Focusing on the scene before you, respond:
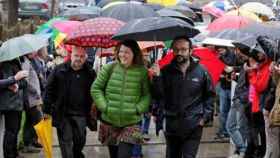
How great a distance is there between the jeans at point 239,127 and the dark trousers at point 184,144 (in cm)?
142

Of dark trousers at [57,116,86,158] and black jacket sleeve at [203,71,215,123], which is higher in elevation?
black jacket sleeve at [203,71,215,123]

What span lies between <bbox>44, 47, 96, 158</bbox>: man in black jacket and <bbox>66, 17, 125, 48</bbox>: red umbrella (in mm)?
146

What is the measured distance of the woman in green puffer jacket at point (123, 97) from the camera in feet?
20.9

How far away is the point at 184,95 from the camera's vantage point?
634 centimetres

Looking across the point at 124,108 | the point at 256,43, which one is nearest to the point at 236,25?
the point at 256,43

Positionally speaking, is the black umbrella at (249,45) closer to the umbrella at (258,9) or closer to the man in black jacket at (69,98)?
the man in black jacket at (69,98)

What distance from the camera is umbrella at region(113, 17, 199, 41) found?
20.7ft

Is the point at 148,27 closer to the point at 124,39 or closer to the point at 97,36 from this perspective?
the point at 124,39

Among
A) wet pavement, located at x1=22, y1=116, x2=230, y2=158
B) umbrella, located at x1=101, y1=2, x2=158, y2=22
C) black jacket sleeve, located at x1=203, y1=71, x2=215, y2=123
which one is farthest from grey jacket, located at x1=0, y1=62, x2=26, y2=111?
umbrella, located at x1=101, y1=2, x2=158, y2=22

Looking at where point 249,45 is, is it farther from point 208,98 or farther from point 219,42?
point 208,98

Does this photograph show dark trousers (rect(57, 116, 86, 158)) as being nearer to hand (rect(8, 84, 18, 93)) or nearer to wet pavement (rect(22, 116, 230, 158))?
hand (rect(8, 84, 18, 93))

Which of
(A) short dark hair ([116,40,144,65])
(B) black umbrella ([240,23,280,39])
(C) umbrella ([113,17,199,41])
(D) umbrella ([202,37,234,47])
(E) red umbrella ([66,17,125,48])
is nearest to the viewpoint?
(C) umbrella ([113,17,199,41])

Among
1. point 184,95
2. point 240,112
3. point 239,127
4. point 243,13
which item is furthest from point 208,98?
point 243,13

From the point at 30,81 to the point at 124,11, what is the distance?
11.3 feet
